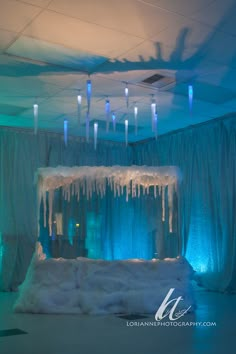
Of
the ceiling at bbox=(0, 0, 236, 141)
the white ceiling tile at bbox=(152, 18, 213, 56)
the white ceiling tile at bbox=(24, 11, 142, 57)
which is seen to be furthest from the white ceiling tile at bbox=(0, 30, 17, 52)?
the white ceiling tile at bbox=(152, 18, 213, 56)

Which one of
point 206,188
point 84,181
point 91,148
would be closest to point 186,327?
point 84,181

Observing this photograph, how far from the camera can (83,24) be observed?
388cm

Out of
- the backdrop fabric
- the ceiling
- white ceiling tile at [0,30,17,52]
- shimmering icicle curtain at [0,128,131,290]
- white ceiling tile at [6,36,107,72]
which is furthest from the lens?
shimmering icicle curtain at [0,128,131,290]

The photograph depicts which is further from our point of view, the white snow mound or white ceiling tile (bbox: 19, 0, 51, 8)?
the white snow mound

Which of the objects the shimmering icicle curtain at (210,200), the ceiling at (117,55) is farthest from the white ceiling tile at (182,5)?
the shimmering icicle curtain at (210,200)

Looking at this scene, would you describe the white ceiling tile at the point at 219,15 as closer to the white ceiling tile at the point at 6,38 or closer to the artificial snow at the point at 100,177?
the white ceiling tile at the point at 6,38

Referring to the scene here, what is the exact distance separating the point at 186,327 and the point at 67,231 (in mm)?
2448

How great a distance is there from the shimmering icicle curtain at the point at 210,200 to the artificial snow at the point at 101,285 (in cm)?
181

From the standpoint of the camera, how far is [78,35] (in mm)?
4082

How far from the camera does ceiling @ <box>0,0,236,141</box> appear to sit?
367cm

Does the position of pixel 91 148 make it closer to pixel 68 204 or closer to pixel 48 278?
pixel 68 204

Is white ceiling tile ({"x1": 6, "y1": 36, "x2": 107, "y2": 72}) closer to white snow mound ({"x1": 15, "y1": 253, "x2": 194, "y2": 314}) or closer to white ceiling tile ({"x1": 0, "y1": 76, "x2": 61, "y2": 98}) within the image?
white ceiling tile ({"x1": 0, "y1": 76, "x2": 61, "y2": 98})

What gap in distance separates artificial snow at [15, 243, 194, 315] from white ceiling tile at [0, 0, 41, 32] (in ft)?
8.72

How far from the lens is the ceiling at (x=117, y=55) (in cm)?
367
